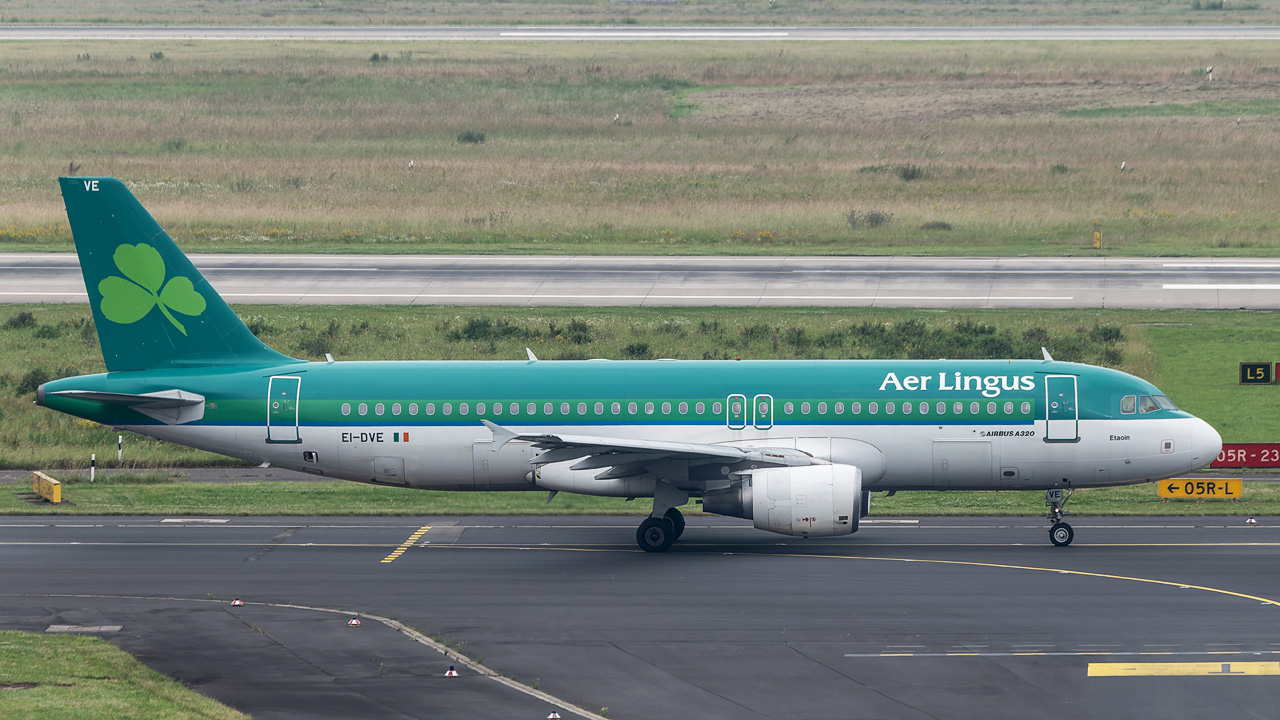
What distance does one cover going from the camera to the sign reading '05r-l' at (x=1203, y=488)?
133 feet

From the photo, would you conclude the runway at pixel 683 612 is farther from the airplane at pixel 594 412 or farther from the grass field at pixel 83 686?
the airplane at pixel 594 412

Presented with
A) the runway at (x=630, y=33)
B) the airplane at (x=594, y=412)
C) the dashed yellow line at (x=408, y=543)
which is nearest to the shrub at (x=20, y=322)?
the airplane at (x=594, y=412)

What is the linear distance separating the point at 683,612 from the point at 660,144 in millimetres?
77546

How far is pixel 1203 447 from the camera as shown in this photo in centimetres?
3547

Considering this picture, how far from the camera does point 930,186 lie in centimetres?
9062

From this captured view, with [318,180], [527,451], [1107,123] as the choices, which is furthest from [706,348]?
[1107,123]

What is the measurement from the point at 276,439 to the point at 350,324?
2426 cm

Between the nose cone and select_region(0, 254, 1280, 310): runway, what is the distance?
85.6 ft

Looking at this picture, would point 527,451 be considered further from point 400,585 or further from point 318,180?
point 318,180

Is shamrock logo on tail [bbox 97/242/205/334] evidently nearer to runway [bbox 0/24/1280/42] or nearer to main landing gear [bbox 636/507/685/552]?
main landing gear [bbox 636/507/685/552]

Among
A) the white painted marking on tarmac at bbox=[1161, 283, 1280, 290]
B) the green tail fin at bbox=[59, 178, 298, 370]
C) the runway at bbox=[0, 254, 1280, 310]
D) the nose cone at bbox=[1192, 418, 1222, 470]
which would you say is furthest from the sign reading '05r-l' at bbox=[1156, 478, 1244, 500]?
the green tail fin at bbox=[59, 178, 298, 370]

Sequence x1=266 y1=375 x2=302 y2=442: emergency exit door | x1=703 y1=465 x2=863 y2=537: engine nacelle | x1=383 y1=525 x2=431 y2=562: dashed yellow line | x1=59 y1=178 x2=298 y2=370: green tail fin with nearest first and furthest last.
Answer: x1=703 y1=465 x2=863 y2=537: engine nacelle
x1=383 y1=525 x2=431 y2=562: dashed yellow line
x1=59 y1=178 x2=298 y2=370: green tail fin
x1=266 y1=375 x2=302 y2=442: emergency exit door

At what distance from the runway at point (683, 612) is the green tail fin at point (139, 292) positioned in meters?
5.26

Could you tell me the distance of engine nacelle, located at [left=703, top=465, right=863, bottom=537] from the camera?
33000 mm
